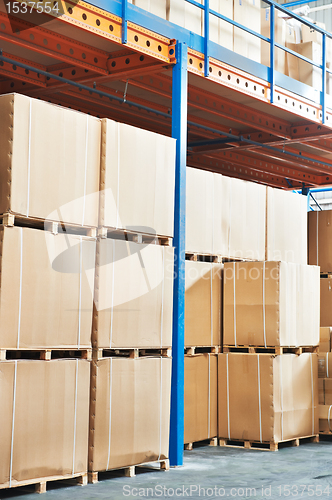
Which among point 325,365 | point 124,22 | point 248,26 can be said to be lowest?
point 325,365

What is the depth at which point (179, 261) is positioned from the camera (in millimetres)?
6320

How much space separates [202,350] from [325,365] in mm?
1578

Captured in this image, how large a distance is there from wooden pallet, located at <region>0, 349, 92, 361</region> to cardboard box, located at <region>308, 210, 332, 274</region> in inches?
200

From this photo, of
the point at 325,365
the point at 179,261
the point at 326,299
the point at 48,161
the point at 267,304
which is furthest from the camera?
the point at 326,299

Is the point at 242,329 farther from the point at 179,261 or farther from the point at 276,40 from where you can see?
the point at 276,40

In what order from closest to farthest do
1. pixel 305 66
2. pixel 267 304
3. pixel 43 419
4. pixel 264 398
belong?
1. pixel 43 419
2. pixel 264 398
3. pixel 267 304
4. pixel 305 66

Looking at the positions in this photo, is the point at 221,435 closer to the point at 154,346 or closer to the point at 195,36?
the point at 154,346

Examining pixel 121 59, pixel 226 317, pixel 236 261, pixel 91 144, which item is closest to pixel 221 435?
pixel 226 317

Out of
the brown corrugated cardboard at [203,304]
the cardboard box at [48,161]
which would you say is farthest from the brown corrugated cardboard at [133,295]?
the brown corrugated cardboard at [203,304]

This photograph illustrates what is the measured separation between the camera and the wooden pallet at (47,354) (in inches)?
200

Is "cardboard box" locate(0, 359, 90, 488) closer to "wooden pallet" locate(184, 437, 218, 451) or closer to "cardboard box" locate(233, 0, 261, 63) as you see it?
"wooden pallet" locate(184, 437, 218, 451)

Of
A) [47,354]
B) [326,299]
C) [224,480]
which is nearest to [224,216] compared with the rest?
[326,299]

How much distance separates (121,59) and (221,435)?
427 cm

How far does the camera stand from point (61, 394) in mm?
5160
